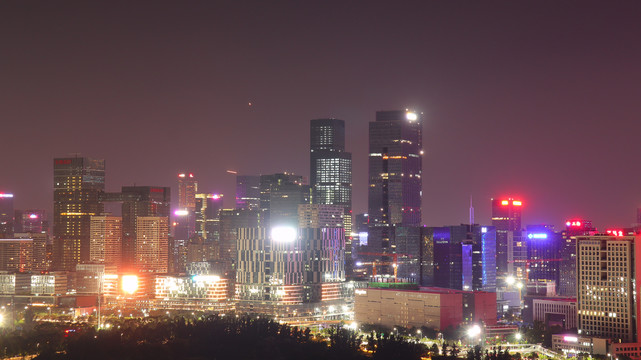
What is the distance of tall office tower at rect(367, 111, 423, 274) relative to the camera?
5679 inches

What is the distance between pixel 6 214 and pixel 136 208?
20806mm

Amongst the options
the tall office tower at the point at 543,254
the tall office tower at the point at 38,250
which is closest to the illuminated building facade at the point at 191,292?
the tall office tower at the point at 38,250

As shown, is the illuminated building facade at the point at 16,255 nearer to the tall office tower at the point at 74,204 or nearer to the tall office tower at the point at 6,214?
the tall office tower at the point at 74,204

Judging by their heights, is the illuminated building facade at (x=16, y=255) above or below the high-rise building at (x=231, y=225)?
below

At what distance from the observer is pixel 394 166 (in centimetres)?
14462

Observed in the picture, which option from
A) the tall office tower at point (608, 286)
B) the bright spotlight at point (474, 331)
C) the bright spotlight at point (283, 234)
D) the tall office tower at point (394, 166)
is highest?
the tall office tower at point (394, 166)

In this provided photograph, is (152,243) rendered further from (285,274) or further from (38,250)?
(285,274)

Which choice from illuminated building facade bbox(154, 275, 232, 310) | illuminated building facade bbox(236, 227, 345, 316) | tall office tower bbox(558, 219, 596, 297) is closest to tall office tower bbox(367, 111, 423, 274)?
tall office tower bbox(558, 219, 596, 297)

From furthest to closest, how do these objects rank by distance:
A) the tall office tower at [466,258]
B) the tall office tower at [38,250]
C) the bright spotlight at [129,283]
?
1. the tall office tower at [38,250]
2. the tall office tower at [466,258]
3. the bright spotlight at [129,283]

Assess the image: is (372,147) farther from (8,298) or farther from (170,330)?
(170,330)

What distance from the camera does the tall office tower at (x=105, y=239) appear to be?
143 metres

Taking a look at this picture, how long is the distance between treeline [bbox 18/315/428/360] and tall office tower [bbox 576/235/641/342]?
13.0m

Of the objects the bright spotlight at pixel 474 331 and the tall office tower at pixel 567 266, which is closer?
the bright spotlight at pixel 474 331

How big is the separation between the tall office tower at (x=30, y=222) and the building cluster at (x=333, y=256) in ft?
0.87
